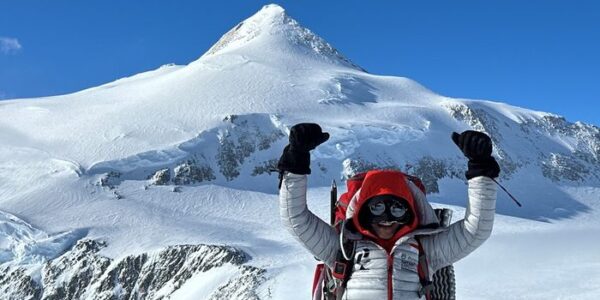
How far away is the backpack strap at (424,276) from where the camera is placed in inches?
175

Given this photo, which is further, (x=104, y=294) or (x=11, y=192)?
(x=11, y=192)

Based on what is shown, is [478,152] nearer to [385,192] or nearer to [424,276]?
[385,192]

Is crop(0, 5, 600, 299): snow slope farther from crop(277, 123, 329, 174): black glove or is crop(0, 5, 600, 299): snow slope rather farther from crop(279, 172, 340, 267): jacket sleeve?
crop(277, 123, 329, 174): black glove

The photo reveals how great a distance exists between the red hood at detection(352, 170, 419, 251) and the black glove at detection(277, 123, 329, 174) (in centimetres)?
48

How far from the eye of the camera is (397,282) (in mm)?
4387

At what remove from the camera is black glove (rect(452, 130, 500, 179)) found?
430 cm

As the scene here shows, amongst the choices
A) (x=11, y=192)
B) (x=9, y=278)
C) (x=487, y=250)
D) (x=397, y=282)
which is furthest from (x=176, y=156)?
(x=397, y=282)

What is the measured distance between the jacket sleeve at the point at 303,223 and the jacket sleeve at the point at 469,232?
0.74m

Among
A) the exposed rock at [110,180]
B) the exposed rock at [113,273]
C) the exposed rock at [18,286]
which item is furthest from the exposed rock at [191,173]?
the exposed rock at [18,286]

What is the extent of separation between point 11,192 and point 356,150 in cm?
3888

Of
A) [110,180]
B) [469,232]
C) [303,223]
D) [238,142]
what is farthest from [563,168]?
[303,223]

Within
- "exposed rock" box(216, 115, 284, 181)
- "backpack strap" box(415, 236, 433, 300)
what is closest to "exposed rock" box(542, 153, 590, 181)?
"exposed rock" box(216, 115, 284, 181)

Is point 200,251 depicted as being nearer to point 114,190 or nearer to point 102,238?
point 102,238

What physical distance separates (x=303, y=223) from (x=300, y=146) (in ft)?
2.14
